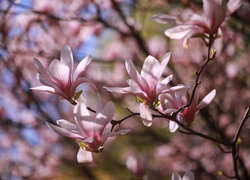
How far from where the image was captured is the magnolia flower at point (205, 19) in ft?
2.81

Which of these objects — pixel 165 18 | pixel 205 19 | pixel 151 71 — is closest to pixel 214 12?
pixel 205 19

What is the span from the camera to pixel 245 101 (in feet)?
9.37

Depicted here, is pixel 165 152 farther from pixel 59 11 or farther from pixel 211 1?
pixel 211 1

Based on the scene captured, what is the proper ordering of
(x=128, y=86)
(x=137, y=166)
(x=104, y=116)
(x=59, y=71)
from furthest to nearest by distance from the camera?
(x=128, y=86)
(x=137, y=166)
(x=59, y=71)
(x=104, y=116)

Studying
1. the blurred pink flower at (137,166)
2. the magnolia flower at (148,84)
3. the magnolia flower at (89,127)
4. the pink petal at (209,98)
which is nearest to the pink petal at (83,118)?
the magnolia flower at (89,127)

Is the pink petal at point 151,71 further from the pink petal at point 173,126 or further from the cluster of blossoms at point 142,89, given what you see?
the pink petal at point 173,126

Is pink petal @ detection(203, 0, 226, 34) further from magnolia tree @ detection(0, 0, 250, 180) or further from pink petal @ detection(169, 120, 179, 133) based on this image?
pink petal @ detection(169, 120, 179, 133)

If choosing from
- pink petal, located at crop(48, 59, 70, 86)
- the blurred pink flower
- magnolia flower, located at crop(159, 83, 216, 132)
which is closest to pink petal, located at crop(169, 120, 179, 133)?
magnolia flower, located at crop(159, 83, 216, 132)

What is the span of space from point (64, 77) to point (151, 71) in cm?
27

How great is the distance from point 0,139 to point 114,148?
6.03ft

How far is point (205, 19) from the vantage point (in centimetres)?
89

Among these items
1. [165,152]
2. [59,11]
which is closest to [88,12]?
[59,11]

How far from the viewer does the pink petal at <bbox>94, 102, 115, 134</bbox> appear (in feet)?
2.76

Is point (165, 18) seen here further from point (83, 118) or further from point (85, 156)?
point (85, 156)
